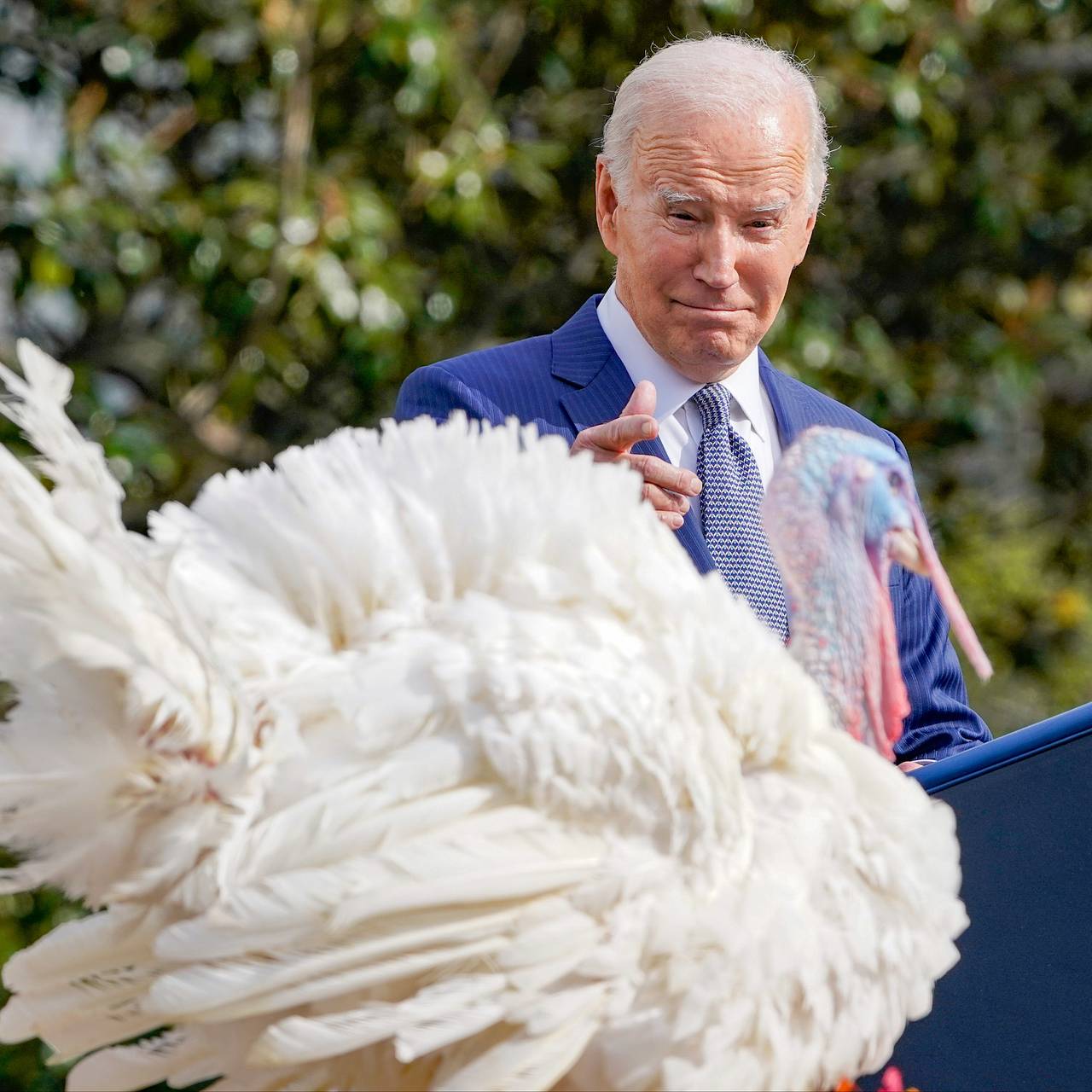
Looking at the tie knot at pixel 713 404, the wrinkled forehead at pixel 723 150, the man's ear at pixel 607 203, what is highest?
the wrinkled forehead at pixel 723 150

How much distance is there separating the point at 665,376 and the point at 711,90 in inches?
15.5

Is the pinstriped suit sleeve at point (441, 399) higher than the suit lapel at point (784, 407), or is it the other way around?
the pinstriped suit sleeve at point (441, 399)

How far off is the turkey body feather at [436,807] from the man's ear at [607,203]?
791mm

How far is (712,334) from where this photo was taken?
223cm

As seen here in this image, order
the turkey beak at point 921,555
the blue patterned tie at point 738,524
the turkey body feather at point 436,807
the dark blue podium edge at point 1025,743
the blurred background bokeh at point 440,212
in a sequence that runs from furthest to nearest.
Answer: the blurred background bokeh at point 440,212, the blue patterned tie at point 738,524, the turkey beak at point 921,555, the dark blue podium edge at point 1025,743, the turkey body feather at point 436,807

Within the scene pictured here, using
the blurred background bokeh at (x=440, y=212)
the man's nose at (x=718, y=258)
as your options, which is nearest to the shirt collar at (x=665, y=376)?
the man's nose at (x=718, y=258)

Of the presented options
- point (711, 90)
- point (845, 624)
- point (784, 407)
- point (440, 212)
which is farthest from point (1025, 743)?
point (440, 212)

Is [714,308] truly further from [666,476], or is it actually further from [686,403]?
[666,476]

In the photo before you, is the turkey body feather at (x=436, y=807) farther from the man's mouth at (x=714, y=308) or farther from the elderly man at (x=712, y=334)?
the man's mouth at (x=714, y=308)

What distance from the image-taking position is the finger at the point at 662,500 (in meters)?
1.91

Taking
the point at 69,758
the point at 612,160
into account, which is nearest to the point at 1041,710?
the point at 612,160

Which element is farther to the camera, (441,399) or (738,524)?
(441,399)

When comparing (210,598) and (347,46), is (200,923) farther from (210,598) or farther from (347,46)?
(347,46)

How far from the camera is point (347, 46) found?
4227 mm
